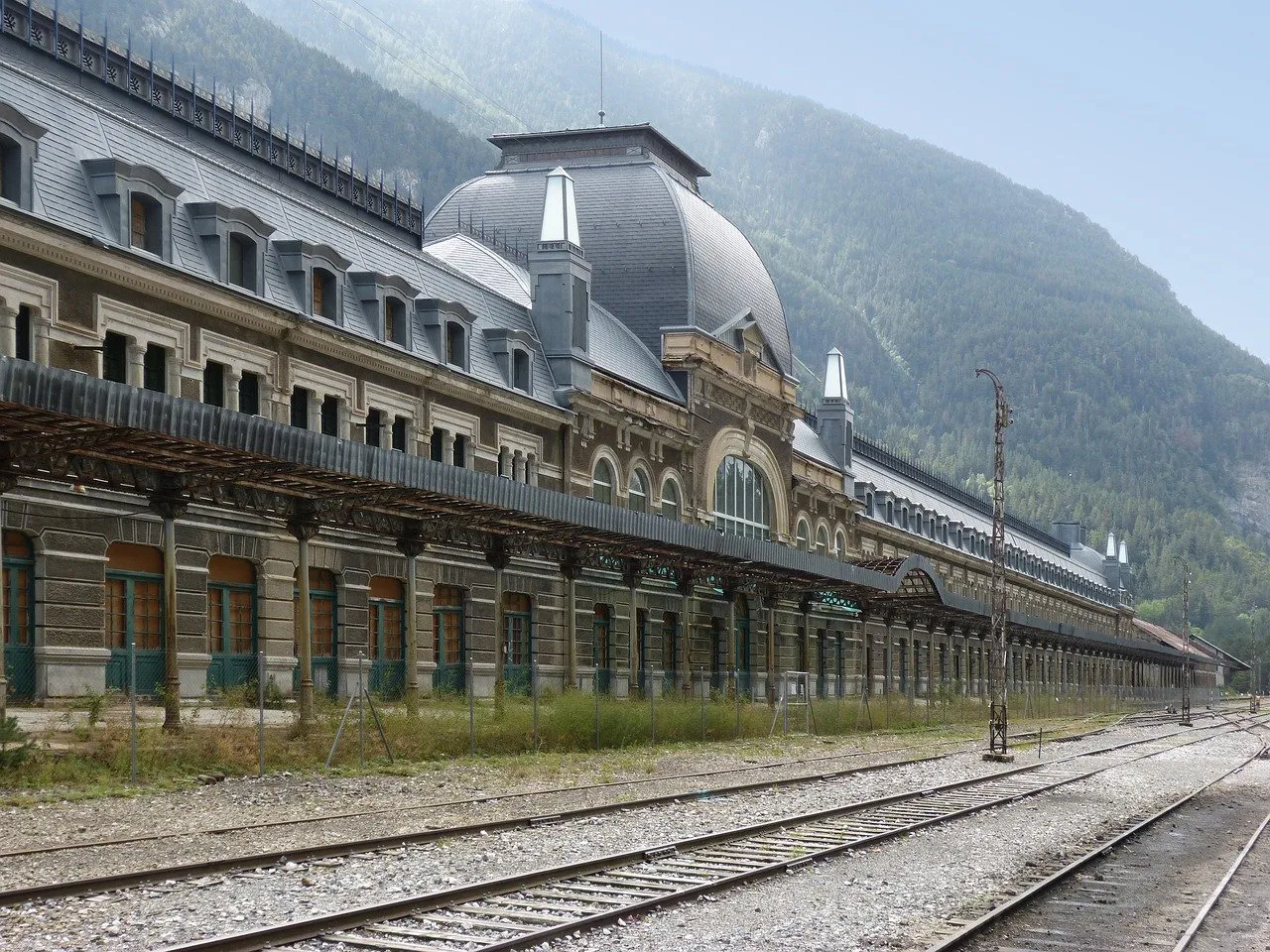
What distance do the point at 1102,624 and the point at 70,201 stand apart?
12664cm

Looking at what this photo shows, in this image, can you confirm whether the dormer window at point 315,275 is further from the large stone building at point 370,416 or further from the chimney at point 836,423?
the chimney at point 836,423

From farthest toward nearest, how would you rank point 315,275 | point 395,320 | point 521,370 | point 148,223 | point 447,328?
point 521,370 → point 447,328 → point 395,320 → point 315,275 → point 148,223

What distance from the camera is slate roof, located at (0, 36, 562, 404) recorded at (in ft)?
98.7

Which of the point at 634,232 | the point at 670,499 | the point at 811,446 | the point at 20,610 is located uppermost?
the point at 634,232

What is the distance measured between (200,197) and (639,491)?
2160cm

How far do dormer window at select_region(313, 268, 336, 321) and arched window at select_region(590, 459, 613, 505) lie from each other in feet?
45.5

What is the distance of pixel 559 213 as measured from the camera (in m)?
51.7

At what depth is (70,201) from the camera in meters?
29.7

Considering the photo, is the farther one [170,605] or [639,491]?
Answer: [639,491]

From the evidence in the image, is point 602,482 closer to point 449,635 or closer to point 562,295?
point 562,295

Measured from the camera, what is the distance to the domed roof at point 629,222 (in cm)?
5834

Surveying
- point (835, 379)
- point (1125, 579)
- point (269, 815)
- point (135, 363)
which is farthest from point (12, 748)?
point (1125, 579)

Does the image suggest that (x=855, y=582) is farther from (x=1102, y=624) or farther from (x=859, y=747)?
(x=1102, y=624)

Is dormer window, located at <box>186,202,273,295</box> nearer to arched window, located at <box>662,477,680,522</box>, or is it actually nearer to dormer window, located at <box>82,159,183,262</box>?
dormer window, located at <box>82,159,183,262</box>
